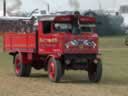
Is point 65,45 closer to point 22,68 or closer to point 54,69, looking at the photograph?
point 54,69

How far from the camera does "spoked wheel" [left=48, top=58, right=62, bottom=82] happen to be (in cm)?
1933

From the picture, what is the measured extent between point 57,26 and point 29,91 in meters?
4.02

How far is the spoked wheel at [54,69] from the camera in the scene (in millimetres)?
19328

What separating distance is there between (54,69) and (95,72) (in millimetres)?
1504

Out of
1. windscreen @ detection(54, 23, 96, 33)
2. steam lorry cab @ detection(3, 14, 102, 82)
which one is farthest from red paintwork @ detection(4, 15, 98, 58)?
windscreen @ detection(54, 23, 96, 33)

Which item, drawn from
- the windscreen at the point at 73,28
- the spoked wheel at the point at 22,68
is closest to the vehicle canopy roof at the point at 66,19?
the windscreen at the point at 73,28

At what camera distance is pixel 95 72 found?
2008 centimetres

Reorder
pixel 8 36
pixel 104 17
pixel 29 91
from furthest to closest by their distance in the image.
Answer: pixel 104 17, pixel 8 36, pixel 29 91

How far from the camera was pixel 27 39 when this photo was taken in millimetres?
21344

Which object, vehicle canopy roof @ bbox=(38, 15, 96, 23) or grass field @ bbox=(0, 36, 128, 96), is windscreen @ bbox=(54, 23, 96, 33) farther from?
grass field @ bbox=(0, 36, 128, 96)

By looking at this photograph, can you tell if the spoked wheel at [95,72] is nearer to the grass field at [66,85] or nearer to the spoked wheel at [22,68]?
the grass field at [66,85]

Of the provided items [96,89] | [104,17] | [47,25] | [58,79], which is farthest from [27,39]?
[104,17]

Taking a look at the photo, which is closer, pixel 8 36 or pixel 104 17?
pixel 8 36

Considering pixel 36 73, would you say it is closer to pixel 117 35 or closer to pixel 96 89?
pixel 96 89
